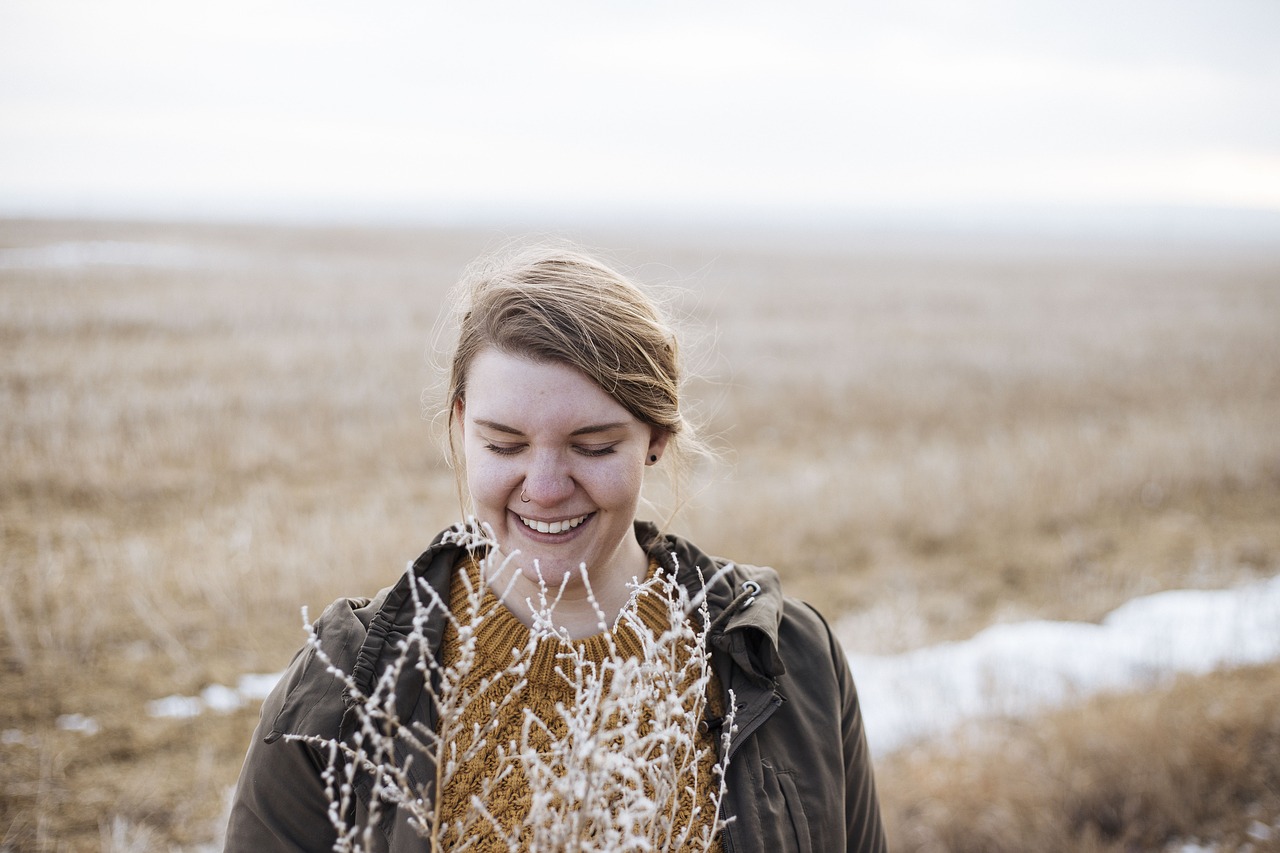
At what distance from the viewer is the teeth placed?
1.79 m

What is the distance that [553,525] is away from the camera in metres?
1.79

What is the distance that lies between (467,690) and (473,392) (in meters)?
0.61

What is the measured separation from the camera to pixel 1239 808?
3553 millimetres

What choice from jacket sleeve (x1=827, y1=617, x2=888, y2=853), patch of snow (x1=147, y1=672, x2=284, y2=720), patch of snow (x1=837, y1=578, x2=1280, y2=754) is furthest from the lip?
patch of snow (x1=147, y1=672, x2=284, y2=720)

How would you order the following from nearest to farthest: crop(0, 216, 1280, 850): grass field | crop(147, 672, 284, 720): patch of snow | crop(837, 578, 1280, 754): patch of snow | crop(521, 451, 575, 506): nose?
crop(521, 451, 575, 506): nose, crop(0, 216, 1280, 850): grass field, crop(837, 578, 1280, 754): patch of snow, crop(147, 672, 284, 720): patch of snow

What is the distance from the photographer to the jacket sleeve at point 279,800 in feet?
5.28

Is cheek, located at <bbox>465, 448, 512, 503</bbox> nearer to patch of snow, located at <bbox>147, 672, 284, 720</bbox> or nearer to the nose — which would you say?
the nose

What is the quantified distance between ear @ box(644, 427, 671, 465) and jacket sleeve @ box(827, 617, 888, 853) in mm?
572

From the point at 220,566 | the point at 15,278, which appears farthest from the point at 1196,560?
the point at 15,278

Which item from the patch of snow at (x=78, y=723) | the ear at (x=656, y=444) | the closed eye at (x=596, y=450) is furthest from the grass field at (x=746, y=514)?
the closed eye at (x=596, y=450)

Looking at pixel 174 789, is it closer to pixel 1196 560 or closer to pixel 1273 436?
pixel 1196 560

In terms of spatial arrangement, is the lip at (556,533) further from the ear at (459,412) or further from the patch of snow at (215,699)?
the patch of snow at (215,699)

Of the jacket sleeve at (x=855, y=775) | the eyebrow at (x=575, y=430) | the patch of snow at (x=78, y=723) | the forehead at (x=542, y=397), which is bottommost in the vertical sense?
the patch of snow at (x=78, y=723)

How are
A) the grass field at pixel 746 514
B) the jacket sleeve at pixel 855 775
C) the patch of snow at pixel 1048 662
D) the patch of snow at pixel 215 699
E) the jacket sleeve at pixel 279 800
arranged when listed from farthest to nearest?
the patch of snow at pixel 215 699
the patch of snow at pixel 1048 662
the grass field at pixel 746 514
the jacket sleeve at pixel 855 775
the jacket sleeve at pixel 279 800
